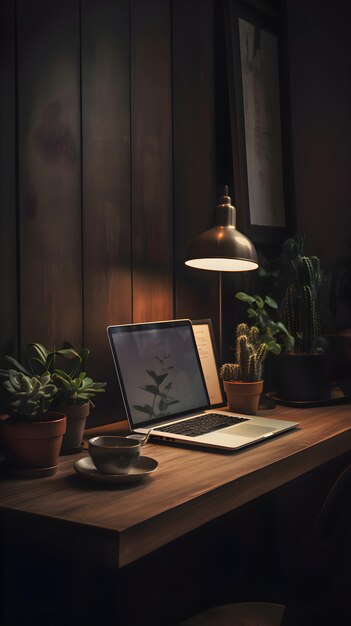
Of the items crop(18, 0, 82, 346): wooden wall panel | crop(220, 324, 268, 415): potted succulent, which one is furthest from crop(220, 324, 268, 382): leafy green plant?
crop(18, 0, 82, 346): wooden wall panel

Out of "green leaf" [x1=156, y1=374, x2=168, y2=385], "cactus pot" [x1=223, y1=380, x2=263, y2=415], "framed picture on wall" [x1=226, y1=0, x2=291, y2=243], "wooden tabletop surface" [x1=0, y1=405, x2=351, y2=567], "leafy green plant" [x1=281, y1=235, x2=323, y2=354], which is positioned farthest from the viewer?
"framed picture on wall" [x1=226, y1=0, x2=291, y2=243]

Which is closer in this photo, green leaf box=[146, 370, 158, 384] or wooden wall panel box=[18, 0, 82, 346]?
wooden wall panel box=[18, 0, 82, 346]

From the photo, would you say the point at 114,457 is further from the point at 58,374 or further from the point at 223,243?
the point at 223,243

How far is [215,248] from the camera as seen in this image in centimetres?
194

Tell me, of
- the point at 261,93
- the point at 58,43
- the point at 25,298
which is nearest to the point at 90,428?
the point at 25,298

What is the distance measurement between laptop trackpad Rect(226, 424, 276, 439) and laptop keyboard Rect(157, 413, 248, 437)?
0.03m

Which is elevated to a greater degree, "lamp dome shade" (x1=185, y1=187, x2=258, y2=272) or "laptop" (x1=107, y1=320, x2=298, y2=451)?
"lamp dome shade" (x1=185, y1=187, x2=258, y2=272)

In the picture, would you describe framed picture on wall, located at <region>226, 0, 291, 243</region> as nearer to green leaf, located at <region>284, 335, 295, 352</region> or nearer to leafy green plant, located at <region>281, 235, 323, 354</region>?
leafy green plant, located at <region>281, 235, 323, 354</region>

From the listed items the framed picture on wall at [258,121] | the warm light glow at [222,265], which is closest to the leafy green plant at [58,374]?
the warm light glow at [222,265]

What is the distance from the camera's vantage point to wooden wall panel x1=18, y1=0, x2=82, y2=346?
1.60 meters

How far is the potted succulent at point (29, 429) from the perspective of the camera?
1.33 metres

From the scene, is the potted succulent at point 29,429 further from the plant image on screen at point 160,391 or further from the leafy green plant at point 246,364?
the leafy green plant at point 246,364

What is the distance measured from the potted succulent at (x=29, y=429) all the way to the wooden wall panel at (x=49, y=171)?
277 millimetres

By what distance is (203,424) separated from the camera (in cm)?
178
